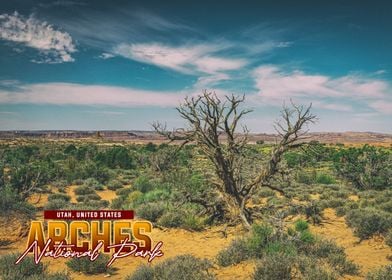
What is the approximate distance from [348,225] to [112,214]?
8580 millimetres

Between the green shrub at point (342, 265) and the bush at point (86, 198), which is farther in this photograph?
the bush at point (86, 198)

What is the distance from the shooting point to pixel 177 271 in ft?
26.9

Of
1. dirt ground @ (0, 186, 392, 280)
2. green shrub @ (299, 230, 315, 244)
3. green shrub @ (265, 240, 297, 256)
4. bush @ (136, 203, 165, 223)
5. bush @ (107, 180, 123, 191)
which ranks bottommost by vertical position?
bush @ (107, 180, 123, 191)

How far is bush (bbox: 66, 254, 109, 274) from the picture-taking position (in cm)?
987

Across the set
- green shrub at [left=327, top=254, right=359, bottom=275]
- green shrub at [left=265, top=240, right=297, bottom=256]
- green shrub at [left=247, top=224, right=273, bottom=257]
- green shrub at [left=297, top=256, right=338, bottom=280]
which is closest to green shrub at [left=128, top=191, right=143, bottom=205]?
green shrub at [left=247, top=224, right=273, bottom=257]

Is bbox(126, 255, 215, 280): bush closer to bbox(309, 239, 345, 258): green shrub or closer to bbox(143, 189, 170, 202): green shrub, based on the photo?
bbox(309, 239, 345, 258): green shrub

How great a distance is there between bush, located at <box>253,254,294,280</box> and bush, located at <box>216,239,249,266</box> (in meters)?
1.58

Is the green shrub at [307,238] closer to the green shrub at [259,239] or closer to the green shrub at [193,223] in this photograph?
the green shrub at [259,239]

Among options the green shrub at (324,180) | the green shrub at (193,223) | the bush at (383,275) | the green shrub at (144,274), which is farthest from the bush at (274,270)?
the green shrub at (324,180)

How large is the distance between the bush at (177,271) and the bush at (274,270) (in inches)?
39.6

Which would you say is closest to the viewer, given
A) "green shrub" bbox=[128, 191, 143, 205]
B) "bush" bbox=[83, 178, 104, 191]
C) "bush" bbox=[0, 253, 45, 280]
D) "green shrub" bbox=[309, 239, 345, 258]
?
"bush" bbox=[0, 253, 45, 280]

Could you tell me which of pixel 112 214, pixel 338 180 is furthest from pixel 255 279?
pixel 338 180

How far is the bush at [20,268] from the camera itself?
8.51 metres

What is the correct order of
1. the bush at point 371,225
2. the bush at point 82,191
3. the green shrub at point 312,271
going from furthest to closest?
the bush at point 82,191
the bush at point 371,225
the green shrub at point 312,271
